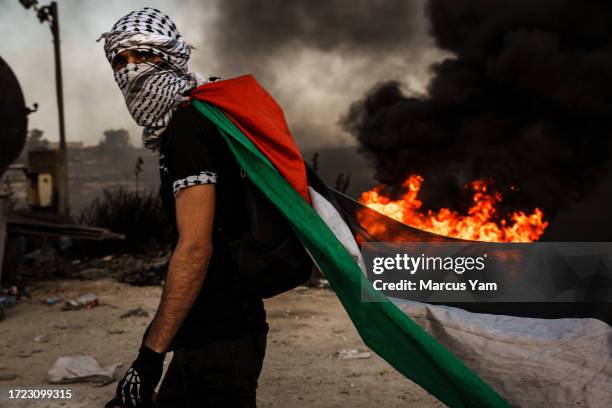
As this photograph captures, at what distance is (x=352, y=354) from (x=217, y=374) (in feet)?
10.8

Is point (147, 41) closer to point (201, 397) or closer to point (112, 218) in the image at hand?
point (201, 397)

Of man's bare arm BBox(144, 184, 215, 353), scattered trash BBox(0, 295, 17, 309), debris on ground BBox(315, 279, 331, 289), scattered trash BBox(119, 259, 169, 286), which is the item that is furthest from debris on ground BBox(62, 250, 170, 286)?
man's bare arm BBox(144, 184, 215, 353)

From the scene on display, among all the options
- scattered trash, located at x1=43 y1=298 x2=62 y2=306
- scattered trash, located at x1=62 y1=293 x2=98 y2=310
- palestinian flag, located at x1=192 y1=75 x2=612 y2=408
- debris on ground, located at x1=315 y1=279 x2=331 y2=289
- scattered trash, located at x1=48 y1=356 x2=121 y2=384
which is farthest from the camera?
debris on ground, located at x1=315 y1=279 x2=331 y2=289

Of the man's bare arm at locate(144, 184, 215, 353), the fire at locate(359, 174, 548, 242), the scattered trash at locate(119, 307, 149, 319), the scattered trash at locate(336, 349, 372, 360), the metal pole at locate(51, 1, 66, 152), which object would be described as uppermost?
the metal pole at locate(51, 1, 66, 152)

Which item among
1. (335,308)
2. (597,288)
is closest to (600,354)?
(597,288)

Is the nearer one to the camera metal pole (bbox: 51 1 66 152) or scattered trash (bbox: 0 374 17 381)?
scattered trash (bbox: 0 374 17 381)

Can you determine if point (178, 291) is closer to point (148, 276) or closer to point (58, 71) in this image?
point (148, 276)

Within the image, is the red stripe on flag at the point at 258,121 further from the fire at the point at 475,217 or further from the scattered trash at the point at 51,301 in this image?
the fire at the point at 475,217

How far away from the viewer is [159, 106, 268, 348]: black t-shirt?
5.92 ft

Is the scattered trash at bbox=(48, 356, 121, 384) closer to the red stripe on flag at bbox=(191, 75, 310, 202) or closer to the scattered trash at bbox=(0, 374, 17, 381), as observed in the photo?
the scattered trash at bbox=(0, 374, 17, 381)

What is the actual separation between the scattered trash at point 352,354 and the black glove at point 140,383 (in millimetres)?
3314

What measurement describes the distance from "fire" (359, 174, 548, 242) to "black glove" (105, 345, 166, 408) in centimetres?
978

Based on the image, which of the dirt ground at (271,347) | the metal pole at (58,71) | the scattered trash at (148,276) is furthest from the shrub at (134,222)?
the dirt ground at (271,347)

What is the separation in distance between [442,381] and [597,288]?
2.71ft
